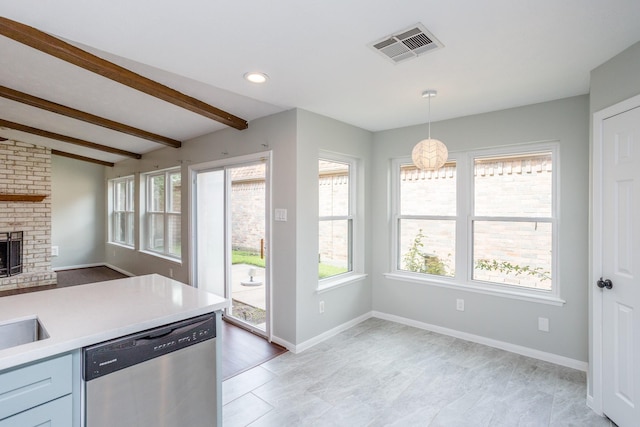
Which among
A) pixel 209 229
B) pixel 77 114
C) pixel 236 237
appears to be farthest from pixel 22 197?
pixel 236 237

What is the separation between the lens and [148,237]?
19.9ft

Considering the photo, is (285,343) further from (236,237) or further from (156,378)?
(156,378)

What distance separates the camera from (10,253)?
557 centimetres

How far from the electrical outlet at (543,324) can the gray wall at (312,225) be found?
190 cm

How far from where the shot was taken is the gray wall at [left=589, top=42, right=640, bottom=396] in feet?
6.52

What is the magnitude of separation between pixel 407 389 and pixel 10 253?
678 centimetres

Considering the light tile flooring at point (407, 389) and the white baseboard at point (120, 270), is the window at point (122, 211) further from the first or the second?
the light tile flooring at point (407, 389)

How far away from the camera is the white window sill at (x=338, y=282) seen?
11.6ft

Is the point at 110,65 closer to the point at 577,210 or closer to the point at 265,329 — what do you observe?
the point at 265,329

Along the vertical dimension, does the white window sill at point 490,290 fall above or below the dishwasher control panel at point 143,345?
below

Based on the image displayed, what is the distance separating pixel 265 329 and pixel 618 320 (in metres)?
3.04

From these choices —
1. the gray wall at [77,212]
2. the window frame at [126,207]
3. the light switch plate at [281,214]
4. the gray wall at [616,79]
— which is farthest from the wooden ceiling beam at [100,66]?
the gray wall at [77,212]

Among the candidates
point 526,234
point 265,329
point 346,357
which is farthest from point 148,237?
point 526,234

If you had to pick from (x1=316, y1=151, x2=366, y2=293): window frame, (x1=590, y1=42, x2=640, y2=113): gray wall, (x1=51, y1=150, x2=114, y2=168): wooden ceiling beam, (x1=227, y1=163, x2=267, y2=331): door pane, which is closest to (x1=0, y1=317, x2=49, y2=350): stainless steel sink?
(x1=227, y1=163, x2=267, y2=331): door pane
